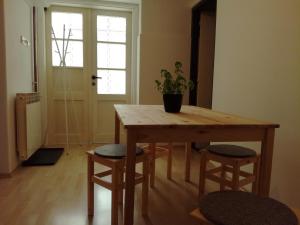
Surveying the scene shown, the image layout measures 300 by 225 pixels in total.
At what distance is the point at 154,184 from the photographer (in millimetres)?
2488

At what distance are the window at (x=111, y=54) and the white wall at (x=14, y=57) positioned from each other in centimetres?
113

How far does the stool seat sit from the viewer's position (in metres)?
0.84

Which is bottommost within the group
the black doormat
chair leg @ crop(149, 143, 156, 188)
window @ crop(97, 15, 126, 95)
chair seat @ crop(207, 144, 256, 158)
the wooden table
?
the black doormat

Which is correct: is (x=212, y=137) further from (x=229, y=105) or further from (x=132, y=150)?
(x=229, y=105)

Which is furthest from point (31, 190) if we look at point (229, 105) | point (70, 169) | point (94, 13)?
point (94, 13)

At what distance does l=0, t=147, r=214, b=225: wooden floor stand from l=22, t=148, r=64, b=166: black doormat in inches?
5.2

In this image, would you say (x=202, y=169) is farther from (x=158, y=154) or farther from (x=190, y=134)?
(x=190, y=134)

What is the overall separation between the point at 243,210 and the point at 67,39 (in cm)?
367

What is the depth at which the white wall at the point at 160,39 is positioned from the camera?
377 centimetres

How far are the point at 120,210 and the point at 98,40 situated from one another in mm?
2860

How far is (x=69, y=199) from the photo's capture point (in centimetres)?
213

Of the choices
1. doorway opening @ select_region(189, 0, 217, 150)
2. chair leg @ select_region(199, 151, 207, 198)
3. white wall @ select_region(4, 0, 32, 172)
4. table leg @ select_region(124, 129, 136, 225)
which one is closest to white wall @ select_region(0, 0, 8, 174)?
white wall @ select_region(4, 0, 32, 172)

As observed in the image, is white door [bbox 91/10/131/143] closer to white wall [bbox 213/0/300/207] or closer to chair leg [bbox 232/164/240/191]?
white wall [bbox 213/0/300/207]

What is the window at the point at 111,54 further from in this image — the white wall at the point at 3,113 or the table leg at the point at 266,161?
the table leg at the point at 266,161
